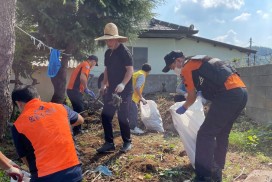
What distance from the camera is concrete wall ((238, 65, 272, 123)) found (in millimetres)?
6758

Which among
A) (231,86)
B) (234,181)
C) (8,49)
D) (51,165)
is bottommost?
(234,181)

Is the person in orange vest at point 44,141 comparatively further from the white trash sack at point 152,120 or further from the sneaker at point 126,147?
the white trash sack at point 152,120

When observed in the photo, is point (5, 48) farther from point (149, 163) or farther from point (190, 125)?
point (190, 125)

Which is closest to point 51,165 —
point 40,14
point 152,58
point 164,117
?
point 164,117

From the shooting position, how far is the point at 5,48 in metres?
4.91

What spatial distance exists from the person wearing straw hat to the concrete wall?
133 inches

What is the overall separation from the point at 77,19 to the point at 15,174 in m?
6.07

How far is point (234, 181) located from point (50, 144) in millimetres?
2349

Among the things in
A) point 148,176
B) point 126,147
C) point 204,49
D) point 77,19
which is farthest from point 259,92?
point 204,49

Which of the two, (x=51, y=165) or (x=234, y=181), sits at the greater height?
(x=51, y=165)

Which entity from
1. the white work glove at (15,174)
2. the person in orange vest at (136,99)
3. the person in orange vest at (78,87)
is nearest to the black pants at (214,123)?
the white work glove at (15,174)

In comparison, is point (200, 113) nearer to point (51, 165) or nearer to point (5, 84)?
point (51, 165)

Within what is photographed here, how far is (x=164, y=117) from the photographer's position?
7.78 meters

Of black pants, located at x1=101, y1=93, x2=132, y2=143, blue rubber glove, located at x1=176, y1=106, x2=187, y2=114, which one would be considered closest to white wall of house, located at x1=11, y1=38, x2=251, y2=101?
black pants, located at x1=101, y1=93, x2=132, y2=143
